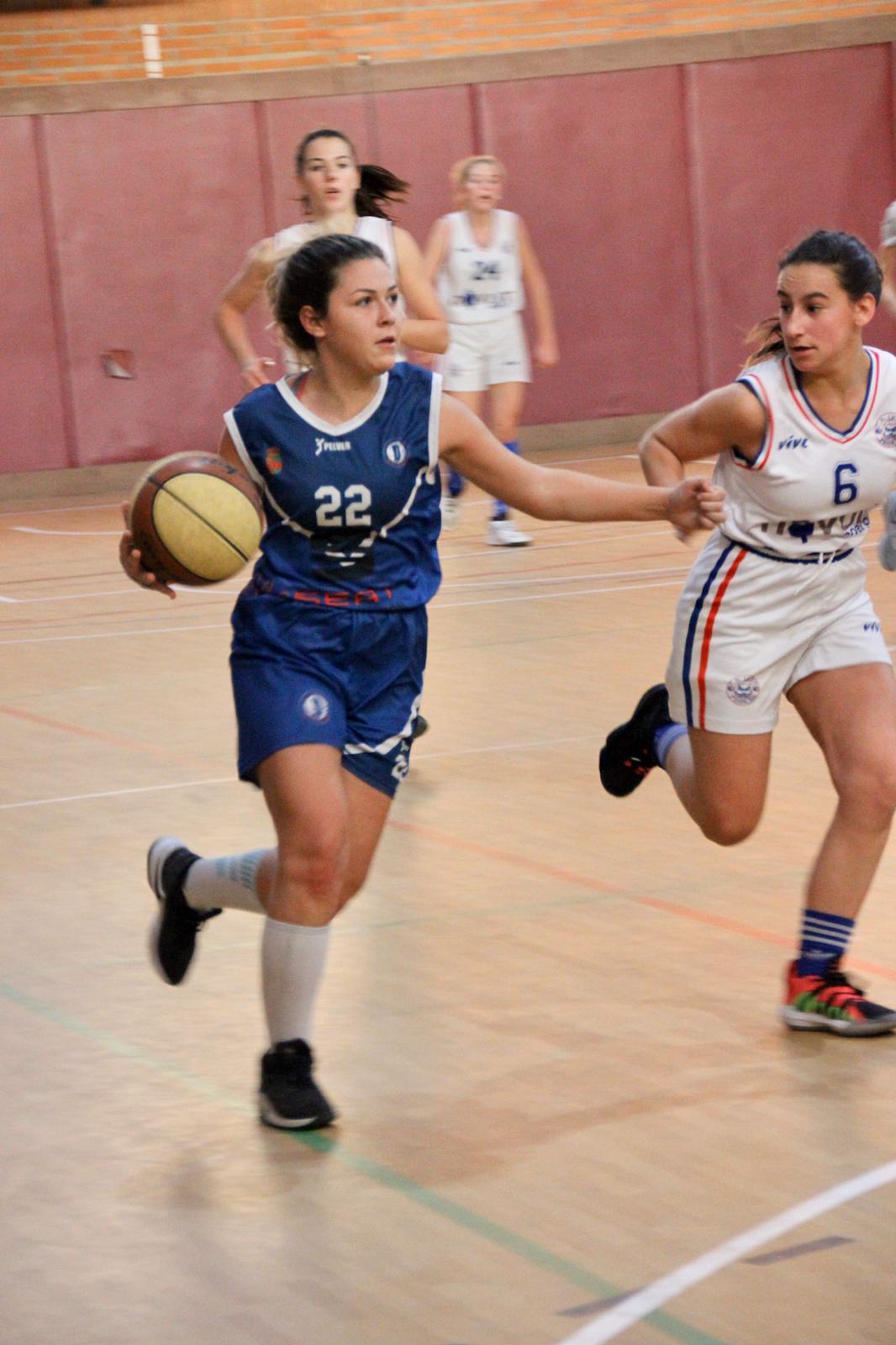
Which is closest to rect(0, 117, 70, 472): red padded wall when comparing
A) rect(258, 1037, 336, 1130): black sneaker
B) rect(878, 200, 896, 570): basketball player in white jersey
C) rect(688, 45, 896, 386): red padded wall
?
rect(688, 45, 896, 386): red padded wall

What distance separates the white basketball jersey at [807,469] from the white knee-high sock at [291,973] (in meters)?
1.22

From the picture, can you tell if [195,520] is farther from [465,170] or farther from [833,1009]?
[465,170]

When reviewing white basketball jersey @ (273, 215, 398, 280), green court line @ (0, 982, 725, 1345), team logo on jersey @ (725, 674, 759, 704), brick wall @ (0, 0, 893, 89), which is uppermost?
brick wall @ (0, 0, 893, 89)

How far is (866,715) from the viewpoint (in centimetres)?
399

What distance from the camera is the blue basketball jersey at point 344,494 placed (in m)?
3.63

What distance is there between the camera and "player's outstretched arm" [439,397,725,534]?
374cm

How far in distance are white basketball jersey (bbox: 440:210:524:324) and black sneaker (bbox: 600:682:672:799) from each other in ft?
23.7

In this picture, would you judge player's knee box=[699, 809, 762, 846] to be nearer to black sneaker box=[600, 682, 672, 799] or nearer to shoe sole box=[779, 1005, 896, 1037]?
shoe sole box=[779, 1005, 896, 1037]

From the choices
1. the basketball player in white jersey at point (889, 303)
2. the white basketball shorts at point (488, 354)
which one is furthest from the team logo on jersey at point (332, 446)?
the white basketball shorts at point (488, 354)

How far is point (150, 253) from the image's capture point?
15.9m

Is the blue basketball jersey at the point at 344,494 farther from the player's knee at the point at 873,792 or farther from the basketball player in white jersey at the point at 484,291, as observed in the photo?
the basketball player in white jersey at the point at 484,291

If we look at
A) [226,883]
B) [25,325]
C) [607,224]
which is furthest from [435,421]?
[607,224]

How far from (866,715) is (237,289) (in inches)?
130

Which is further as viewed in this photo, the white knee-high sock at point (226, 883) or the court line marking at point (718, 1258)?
the white knee-high sock at point (226, 883)
